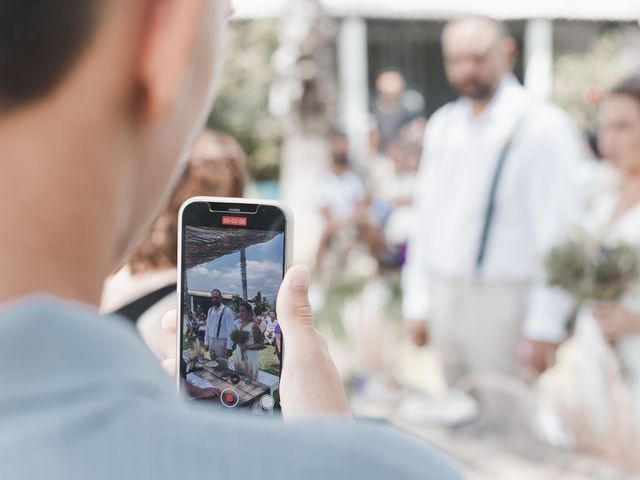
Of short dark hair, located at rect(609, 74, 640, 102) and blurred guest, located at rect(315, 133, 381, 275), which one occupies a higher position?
short dark hair, located at rect(609, 74, 640, 102)

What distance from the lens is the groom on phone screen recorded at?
30.9 inches

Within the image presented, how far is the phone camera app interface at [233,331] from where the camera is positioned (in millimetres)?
771

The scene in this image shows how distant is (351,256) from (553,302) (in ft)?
16.6

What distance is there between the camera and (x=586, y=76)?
1296 centimetres

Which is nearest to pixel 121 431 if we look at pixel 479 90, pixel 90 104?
pixel 90 104

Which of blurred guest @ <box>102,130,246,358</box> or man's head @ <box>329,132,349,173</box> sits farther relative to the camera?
man's head @ <box>329,132,349,173</box>

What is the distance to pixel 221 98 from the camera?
1438cm

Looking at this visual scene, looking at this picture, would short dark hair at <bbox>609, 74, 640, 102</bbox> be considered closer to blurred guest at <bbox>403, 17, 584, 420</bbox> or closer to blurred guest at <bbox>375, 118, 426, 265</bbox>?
blurred guest at <bbox>403, 17, 584, 420</bbox>

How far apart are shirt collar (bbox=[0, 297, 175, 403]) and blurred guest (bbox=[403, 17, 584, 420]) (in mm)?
3094

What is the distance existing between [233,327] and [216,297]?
0.03m

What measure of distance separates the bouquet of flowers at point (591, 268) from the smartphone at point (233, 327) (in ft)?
8.17

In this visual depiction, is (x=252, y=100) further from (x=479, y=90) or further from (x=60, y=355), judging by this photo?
(x=60, y=355)

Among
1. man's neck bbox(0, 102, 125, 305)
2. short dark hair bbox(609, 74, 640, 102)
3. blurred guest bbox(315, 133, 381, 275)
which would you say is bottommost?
blurred guest bbox(315, 133, 381, 275)

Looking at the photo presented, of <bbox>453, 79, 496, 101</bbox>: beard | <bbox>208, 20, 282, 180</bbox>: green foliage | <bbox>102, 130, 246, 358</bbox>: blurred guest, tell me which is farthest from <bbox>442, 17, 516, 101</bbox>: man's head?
<bbox>208, 20, 282, 180</bbox>: green foliage
